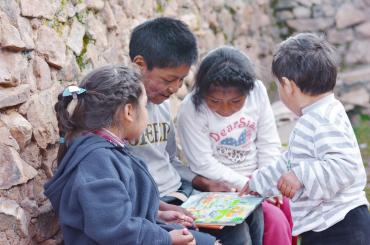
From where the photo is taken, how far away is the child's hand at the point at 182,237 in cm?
214

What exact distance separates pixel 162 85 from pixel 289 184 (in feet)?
2.13

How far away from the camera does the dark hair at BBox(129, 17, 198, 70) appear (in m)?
2.65

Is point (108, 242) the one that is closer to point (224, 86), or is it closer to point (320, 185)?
point (320, 185)

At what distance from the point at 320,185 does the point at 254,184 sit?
1.36 ft

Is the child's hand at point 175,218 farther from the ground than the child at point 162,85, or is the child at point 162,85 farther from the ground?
the child at point 162,85

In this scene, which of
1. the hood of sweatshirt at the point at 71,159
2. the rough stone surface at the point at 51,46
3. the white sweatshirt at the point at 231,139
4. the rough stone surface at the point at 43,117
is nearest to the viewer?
the hood of sweatshirt at the point at 71,159

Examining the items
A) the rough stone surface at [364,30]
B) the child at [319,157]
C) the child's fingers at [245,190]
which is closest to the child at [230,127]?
the child's fingers at [245,190]

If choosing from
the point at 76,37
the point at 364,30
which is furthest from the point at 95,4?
the point at 364,30

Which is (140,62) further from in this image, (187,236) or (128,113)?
(187,236)

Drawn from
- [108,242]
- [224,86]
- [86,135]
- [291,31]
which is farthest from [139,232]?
[291,31]

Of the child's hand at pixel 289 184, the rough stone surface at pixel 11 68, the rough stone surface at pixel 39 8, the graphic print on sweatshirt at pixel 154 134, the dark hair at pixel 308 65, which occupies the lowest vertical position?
the child's hand at pixel 289 184

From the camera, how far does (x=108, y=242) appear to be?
1968 mm

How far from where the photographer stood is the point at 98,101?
84.2 inches

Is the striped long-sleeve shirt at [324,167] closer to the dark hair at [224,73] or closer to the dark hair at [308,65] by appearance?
the dark hair at [308,65]
